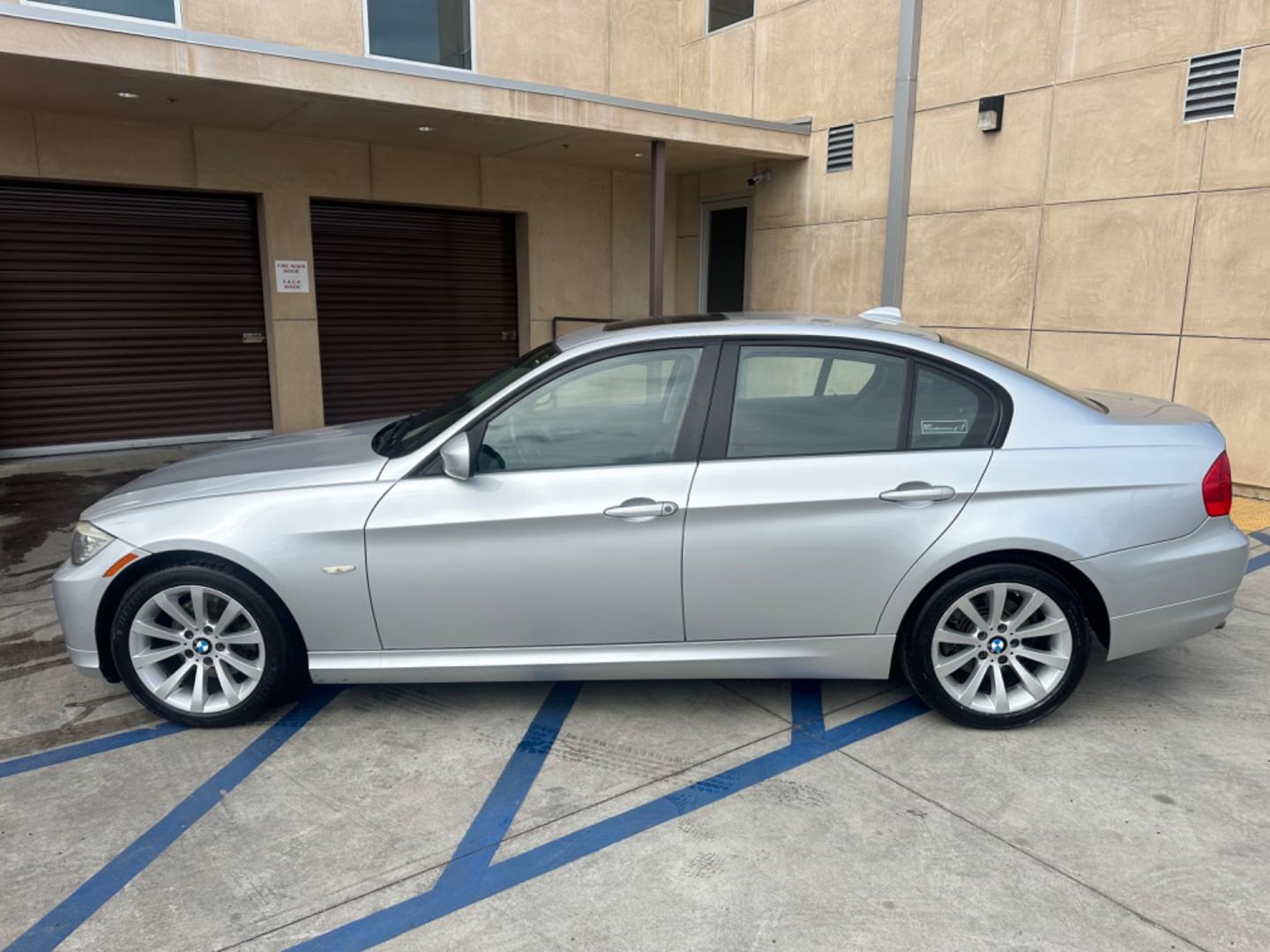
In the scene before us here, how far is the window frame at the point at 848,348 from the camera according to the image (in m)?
3.53

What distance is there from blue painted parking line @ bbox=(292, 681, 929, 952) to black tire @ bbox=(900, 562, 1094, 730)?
9.9 inches

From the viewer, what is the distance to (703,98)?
12.4 m

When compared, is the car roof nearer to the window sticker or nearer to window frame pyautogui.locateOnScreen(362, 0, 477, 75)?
the window sticker

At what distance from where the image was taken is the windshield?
12.2 ft

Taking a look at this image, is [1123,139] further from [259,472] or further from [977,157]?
[259,472]

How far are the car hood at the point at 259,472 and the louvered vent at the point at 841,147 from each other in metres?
7.90

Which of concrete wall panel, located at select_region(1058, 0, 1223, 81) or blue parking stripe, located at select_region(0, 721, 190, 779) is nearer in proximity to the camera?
blue parking stripe, located at select_region(0, 721, 190, 779)

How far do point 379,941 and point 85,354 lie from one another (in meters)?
9.02

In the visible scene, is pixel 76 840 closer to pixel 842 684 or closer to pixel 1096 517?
pixel 842 684

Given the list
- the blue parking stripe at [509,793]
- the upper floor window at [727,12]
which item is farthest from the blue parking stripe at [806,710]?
the upper floor window at [727,12]

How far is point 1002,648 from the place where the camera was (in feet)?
11.7

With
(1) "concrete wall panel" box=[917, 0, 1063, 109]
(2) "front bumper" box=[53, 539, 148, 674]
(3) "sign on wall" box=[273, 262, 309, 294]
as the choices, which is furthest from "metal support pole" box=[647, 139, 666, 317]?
(2) "front bumper" box=[53, 539, 148, 674]

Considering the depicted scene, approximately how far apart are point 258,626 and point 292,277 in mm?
7594

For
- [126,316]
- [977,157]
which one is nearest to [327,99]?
[126,316]
